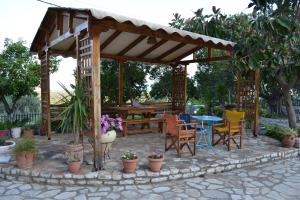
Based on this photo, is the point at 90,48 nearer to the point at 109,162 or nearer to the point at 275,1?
the point at 109,162

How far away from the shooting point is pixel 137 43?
8078 millimetres

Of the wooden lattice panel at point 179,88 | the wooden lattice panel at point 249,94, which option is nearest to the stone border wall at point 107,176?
the wooden lattice panel at point 249,94

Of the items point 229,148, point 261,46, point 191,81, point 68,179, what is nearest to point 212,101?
point 191,81

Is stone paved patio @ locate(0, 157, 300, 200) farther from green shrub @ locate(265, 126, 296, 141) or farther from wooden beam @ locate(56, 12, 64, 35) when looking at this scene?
wooden beam @ locate(56, 12, 64, 35)

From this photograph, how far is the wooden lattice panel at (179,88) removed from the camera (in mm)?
10109

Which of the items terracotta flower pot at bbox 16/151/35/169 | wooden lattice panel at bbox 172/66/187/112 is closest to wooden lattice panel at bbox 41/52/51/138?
terracotta flower pot at bbox 16/151/35/169

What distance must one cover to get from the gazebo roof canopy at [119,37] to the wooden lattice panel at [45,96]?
1.48ft

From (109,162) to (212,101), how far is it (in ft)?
27.3

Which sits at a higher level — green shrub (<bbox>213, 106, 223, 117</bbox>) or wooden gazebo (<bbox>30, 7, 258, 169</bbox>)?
wooden gazebo (<bbox>30, 7, 258, 169</bbox>)

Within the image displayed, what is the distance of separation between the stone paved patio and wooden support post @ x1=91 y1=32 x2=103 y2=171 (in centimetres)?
55

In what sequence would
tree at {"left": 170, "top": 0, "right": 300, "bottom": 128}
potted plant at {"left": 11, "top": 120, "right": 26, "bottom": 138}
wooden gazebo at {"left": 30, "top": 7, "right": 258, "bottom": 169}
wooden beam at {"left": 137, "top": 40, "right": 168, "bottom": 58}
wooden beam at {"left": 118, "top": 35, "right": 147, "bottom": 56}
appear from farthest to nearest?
wooden beam at {"left": 137, "top": 40, "right": 168, "bottom": 58} → wooden beam at {"left": 118, "top": 35, "right": 147, "bottom": 56} → potted plant at {"left": 11, "top": 120, "right": 26, "bottom": 138} → tree at {"left": 170, "top": 0, "right": 300, "bottom": 128} → wooden gazebo at {"left": 30, "top": 7, "right": 258, "bottom": 169}

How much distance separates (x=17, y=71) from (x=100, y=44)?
7.91 feet

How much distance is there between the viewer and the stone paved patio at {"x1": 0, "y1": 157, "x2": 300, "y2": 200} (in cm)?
393

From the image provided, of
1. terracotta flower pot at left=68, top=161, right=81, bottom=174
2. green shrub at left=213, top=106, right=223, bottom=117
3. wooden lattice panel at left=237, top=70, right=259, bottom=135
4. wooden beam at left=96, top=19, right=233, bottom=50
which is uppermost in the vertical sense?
wooden beam at left=96, top=19, right=233, bottom=50
